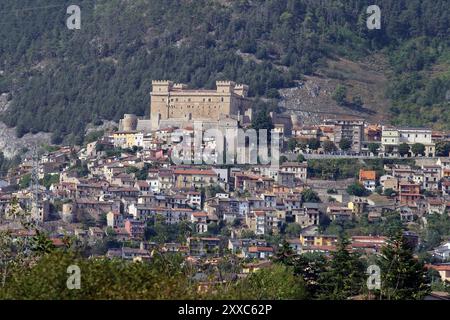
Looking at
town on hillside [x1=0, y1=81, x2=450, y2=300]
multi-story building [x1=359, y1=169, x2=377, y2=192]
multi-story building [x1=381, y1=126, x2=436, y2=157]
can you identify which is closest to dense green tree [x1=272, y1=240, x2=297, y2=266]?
town on hillside [x1=0, y1=81, x2=450, y2=300]

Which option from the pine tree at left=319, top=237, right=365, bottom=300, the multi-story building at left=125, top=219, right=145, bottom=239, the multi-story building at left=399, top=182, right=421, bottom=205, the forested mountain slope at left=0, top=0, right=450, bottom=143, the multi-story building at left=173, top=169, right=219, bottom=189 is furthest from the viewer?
the forested mountain slope at left=0, top=0, right=450, bottom=143

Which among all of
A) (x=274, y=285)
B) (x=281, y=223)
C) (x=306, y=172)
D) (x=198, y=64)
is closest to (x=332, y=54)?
(x=198, y=64)

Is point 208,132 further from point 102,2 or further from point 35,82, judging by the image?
point 102,2

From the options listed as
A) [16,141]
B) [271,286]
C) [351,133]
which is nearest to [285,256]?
[271,286]

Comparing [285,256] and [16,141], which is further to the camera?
[16,141]

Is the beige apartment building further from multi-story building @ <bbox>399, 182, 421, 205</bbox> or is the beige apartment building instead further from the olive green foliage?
the olive green foliage

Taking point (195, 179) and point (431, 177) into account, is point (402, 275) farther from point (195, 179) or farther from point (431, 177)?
point (431, 177)
